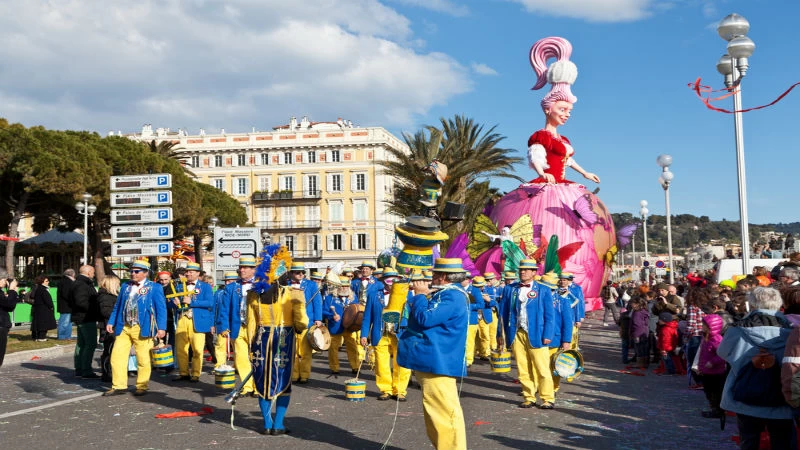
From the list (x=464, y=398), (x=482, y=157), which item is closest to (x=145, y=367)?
(x=464, y=398)

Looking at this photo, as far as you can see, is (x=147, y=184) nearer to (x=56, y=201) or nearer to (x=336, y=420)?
(x=336, y=420)

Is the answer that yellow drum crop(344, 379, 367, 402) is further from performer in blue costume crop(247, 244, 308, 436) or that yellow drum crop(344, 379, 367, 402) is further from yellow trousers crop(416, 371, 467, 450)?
yellow trousers crop(416, 371, 467, 450)

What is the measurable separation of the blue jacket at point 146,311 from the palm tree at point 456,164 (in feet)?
54.4

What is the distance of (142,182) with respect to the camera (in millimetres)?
17672

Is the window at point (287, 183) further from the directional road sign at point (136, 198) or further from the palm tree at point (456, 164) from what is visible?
the directional road sign at point (136, 198)

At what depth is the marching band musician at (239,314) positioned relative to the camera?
972cm

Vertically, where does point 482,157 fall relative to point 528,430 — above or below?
above

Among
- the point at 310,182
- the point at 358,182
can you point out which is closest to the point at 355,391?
the point at 358,182

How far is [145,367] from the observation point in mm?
10453

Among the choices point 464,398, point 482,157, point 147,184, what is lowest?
point 464,398

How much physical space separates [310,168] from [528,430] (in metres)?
67.7

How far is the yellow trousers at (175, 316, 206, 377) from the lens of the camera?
11773 mm

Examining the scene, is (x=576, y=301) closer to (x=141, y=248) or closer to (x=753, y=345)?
(x=753, y=345)

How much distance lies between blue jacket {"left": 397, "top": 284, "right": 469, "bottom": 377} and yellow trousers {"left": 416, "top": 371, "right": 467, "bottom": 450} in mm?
106
